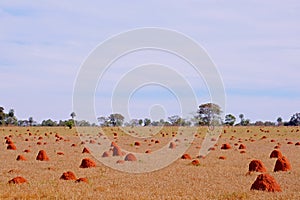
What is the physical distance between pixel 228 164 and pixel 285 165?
11.6ft

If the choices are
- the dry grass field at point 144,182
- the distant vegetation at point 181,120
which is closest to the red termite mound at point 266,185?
the dry grass field at point 144,182

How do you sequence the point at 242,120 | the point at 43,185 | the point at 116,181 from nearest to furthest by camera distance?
the point at 43,185, the point at 116,181, the point at 242,120

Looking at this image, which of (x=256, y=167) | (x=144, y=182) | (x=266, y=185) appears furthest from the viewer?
(x=256, y=167)

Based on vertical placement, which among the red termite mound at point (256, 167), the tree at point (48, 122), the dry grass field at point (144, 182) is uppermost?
the tree at point (48, 122)

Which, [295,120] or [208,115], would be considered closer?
[208,115]

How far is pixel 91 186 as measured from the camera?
60.0 ft

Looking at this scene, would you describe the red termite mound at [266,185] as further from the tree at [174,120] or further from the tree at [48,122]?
the tree at [48,122]

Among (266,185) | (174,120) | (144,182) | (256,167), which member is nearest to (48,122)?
(174,120)

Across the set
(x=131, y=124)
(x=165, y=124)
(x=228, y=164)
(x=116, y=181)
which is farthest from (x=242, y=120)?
(x=116, y=181)

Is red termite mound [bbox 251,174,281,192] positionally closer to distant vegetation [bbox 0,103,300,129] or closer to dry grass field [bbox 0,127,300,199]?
dry grass field [bbox 0,127,300,199]

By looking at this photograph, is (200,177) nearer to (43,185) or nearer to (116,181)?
(116,181)

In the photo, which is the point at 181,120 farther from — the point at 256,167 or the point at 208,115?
the point at 256,167

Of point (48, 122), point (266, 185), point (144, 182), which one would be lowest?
point (144, 182)

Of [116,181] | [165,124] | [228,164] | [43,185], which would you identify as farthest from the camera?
[165,124]
